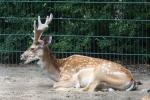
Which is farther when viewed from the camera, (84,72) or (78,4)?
(78,4)

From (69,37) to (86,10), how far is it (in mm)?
747

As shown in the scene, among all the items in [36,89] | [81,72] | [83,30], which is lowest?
[36,89]

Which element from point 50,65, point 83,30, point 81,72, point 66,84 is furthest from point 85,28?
point 66,84

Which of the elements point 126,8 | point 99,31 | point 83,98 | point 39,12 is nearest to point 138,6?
point 126,8

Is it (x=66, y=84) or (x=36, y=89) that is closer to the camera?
(x=36, y=89)

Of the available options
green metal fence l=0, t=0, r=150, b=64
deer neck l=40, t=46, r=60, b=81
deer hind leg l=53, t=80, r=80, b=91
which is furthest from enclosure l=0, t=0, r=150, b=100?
deer hind leg l=53, t=80, r=80, b=91

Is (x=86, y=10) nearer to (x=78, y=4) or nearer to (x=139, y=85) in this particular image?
(x=78, y=4)

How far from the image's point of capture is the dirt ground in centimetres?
919

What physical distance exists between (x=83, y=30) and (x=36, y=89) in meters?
3.38

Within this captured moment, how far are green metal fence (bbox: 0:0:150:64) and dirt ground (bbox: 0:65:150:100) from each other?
0.50 m

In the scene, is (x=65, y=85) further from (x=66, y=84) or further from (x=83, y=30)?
(x=83, y=30)

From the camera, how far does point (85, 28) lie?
43.2 ft

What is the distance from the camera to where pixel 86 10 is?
1331 cm

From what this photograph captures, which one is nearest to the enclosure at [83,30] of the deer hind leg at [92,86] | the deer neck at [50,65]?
the deer neck at [50,65]
